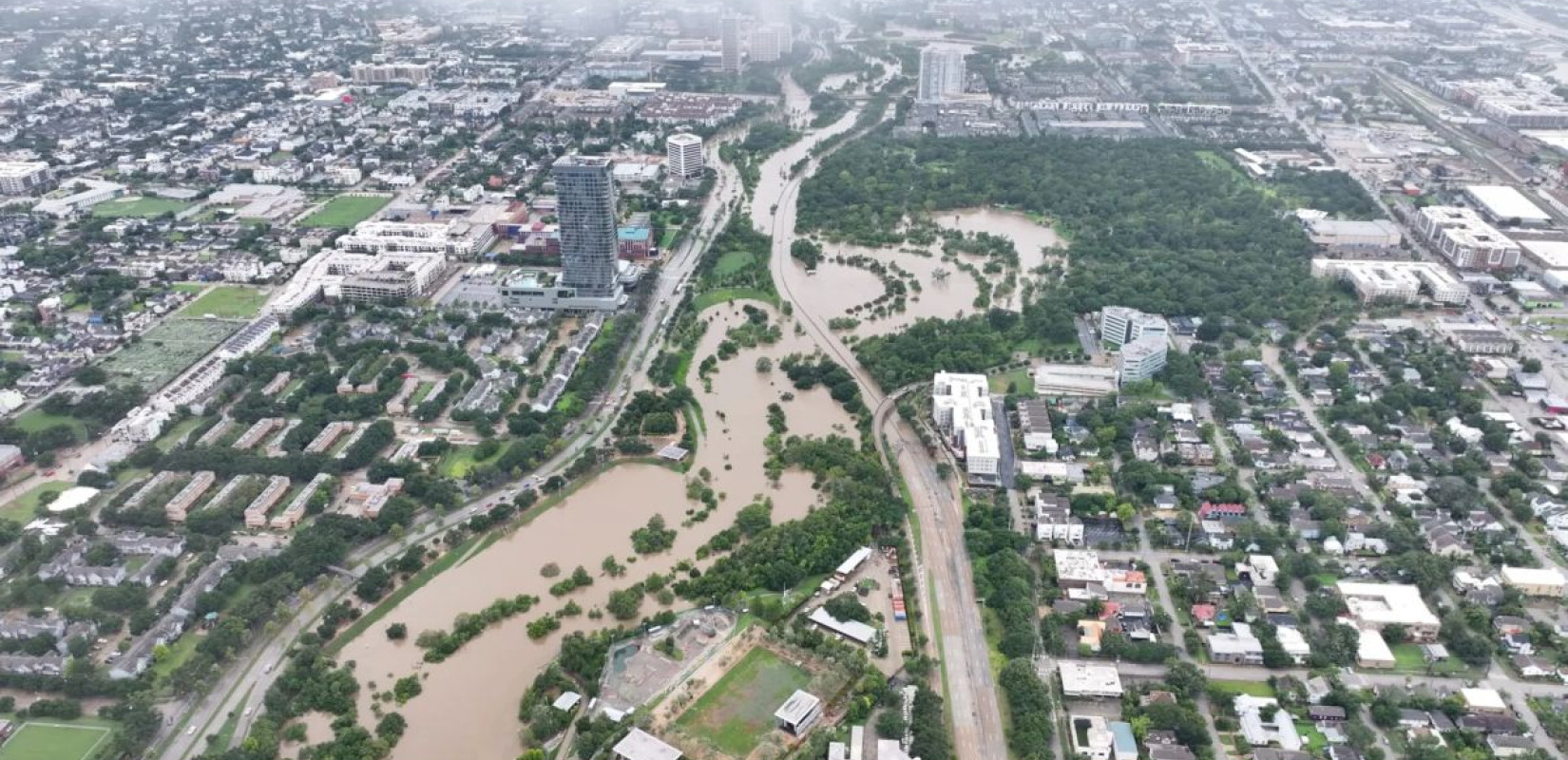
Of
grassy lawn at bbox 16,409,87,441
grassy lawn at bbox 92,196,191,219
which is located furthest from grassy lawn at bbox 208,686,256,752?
grassy lawn at bbox 92,196,191,219

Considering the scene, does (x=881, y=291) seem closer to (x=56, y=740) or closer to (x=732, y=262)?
(x=732, y=262)

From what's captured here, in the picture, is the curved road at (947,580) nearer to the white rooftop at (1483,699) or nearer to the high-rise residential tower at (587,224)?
the high-rise residential tower at (587,224)

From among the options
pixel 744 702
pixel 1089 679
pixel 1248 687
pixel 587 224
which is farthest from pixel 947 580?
pixel 587 224

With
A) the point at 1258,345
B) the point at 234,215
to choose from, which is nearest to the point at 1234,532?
the point at 1258,345

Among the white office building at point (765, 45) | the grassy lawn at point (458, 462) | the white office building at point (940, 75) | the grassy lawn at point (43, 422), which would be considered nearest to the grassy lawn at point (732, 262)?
the grassy lawn at point (458, 462)

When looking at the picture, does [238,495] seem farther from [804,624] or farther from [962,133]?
[962,133]

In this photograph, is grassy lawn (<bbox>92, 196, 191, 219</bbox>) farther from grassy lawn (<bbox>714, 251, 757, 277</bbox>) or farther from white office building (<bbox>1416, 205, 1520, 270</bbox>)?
white office building (<bbox>1416, 205, 1520, 270</bbox>)
